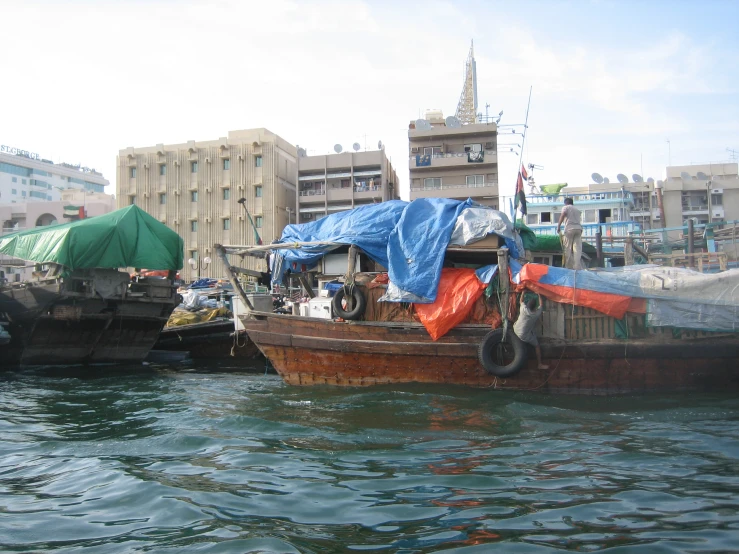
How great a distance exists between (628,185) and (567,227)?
1471 inches

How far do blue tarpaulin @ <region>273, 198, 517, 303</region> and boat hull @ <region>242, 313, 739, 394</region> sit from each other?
78cm

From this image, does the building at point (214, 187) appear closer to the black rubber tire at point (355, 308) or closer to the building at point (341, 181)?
the building at point (341, 181)

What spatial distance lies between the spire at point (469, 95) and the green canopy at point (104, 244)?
39522 millimetres

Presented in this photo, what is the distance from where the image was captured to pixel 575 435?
7.07 m

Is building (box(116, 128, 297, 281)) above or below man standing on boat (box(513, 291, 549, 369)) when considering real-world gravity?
above

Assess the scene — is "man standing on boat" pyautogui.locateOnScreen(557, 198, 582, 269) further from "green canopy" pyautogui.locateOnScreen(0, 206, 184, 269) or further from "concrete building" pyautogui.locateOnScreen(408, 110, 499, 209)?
"concrete building" pyautogui.locateOnScreen(408, 110, 499, 209)

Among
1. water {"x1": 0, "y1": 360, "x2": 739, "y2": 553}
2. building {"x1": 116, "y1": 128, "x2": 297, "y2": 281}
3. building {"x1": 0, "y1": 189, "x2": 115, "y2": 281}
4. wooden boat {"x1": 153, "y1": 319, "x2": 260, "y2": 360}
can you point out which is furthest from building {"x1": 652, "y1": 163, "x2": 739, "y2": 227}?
building {"x1": 0, "y1": 189, "x2": 115, "y2": 281}

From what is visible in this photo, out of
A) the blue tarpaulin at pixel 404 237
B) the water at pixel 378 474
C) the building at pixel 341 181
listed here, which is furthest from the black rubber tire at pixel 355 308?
the building at pixel 341 181

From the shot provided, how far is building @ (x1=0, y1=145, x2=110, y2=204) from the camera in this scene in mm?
64375

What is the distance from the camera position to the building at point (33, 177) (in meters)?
64.4

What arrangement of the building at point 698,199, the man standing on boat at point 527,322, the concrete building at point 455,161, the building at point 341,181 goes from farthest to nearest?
the building at point 698,199, the building at point 341,181, the concrete building at point 455,161, the man standing on boat at point 527,322

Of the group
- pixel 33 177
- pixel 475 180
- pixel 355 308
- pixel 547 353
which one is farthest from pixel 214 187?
pixel 547 353

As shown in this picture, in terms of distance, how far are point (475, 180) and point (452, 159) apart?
2.19 meters

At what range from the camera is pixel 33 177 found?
6775 centimetres
